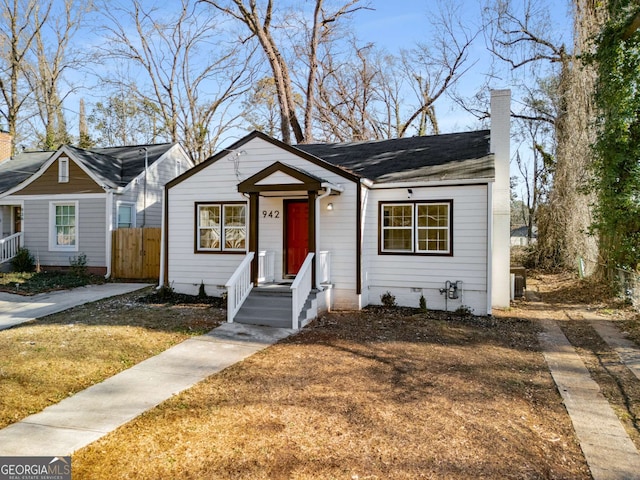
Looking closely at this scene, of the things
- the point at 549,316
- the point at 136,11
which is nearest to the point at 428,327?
the point at 549,316

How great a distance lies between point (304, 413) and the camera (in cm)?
493

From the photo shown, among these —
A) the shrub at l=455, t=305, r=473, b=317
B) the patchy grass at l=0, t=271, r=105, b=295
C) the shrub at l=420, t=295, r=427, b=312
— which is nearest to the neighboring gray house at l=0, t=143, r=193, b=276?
the patchy grass at l=0, t=271, r=105, b=295

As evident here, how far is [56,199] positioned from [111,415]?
1413cm

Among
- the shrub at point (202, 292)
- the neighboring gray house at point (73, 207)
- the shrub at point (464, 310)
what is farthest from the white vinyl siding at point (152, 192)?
the shrub at point (464, 310)

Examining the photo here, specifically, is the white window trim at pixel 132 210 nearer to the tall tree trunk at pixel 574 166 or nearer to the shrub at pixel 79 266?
the shrub at pixel 79 266

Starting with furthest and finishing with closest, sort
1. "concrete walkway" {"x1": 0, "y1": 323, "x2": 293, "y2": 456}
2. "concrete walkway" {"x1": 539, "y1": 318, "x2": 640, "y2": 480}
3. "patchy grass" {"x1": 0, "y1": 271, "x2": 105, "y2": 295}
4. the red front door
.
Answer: "patchy grass" {"x1": 0, "y1": 271, "x2": 105, "y2": 295} < the red front door < "concrete walkway" {"x1": 0, "y1": 323, "x2": 293, "y2": 456} < "concrete walkway" {"x1": 539, "y1": 318, "x2": 640, "y2": 480}

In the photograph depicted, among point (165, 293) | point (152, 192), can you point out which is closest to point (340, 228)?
point (165, 293)

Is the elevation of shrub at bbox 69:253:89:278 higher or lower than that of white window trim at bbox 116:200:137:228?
lower

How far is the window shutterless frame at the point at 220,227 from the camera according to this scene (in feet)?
40.0

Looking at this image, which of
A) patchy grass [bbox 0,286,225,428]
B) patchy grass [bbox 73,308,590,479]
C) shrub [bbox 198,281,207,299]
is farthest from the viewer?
shrub [bbox 198,281,207,299]

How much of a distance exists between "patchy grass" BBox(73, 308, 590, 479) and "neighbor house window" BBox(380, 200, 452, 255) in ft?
12.8

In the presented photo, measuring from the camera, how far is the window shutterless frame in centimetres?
1218

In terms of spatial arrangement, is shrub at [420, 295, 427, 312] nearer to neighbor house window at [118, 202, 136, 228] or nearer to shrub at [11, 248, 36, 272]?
neighbor house window at [118, 202, 136, 228]

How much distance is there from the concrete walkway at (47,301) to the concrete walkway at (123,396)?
4.48 m
